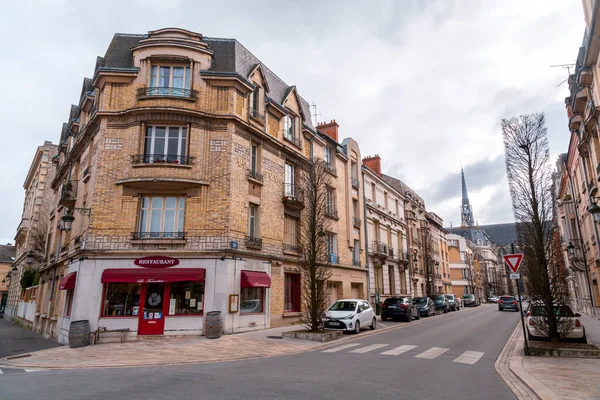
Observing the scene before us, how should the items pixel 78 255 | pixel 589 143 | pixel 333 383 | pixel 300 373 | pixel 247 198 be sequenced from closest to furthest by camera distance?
pixel 333 383, pixel 300 373, pixel 78 255, pixel 589 143, pixel 247 198

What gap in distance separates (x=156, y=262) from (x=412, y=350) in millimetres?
10504

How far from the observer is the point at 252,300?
18.1 meters

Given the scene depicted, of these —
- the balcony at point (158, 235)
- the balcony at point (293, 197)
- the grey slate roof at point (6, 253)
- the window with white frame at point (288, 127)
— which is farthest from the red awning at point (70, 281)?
the grey slate roof at point (6, 253)

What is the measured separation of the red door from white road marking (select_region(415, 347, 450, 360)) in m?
10.1

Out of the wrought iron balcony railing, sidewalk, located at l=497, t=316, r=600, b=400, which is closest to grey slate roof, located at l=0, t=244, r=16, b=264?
the wrought iron balcony railing

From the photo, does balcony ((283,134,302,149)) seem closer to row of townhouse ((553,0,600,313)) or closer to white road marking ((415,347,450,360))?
row of townhouse ((553,0,600,313))

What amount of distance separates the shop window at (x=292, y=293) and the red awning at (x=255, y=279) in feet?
9.29

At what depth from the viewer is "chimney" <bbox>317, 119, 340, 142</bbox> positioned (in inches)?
1145

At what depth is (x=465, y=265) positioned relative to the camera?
67562mm

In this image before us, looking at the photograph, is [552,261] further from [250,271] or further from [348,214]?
[348,214]

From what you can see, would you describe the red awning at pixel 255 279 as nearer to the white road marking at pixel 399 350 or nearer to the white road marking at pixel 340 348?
the white road marking at pixel 340 348

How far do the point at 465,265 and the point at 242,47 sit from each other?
2387 inches

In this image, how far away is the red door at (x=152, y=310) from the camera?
15.3 m

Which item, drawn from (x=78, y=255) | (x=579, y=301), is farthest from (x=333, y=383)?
(x=579, y=301)
